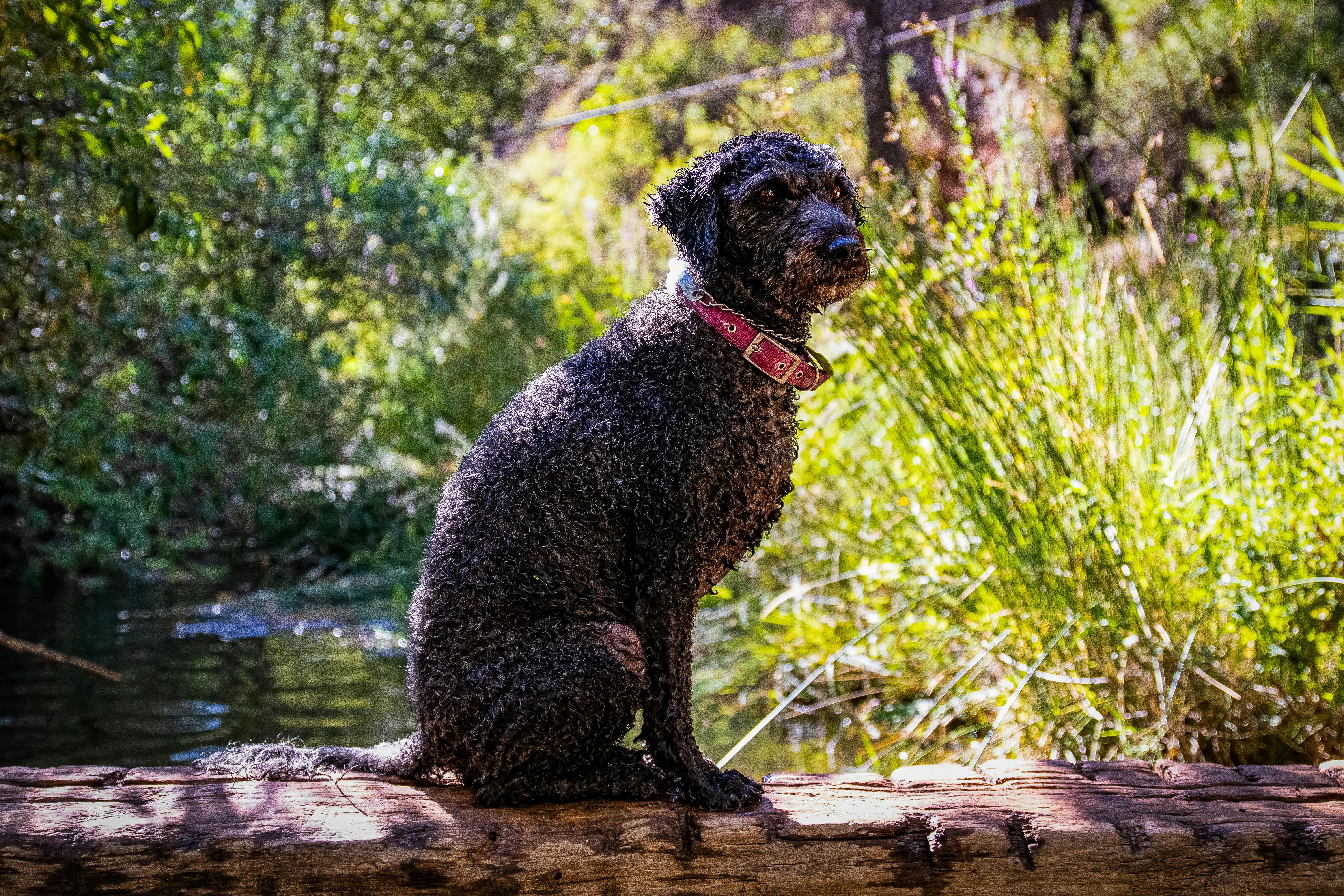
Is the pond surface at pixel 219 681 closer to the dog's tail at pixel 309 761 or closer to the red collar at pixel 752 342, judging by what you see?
the dog's tail at pixel 309 761

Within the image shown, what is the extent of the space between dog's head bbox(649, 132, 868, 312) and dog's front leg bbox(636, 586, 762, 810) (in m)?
0.72

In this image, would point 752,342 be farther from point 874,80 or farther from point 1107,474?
point 874,80

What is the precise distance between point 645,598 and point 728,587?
3.19 metres

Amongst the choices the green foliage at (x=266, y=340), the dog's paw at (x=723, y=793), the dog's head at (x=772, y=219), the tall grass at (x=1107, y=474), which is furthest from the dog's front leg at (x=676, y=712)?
the green foliage at (x=266, y=340)

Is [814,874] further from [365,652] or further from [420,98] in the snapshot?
[420,98]

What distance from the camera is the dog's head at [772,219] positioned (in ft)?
7.41

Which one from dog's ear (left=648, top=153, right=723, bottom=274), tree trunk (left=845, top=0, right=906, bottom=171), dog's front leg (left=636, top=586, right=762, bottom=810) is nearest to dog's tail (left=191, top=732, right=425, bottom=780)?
dog's front leg (left=636, top=586, right=762, bottom=810)

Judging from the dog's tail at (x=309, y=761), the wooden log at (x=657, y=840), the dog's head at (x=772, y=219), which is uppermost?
the dog's head at (x=772, y=219)

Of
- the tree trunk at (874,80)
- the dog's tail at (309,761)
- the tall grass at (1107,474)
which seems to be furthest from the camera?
the tree trunk at (874,80)

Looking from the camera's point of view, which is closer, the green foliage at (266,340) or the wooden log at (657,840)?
the wooden log at (657,840)

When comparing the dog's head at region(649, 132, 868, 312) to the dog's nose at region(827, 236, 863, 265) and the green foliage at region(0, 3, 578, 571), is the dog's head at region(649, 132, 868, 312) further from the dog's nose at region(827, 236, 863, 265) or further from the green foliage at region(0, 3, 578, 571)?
the green foliage at region(0, 3, 578, 571)

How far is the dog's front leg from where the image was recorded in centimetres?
231

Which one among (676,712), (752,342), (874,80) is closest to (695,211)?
(752,342)

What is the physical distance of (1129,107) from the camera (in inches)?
504
